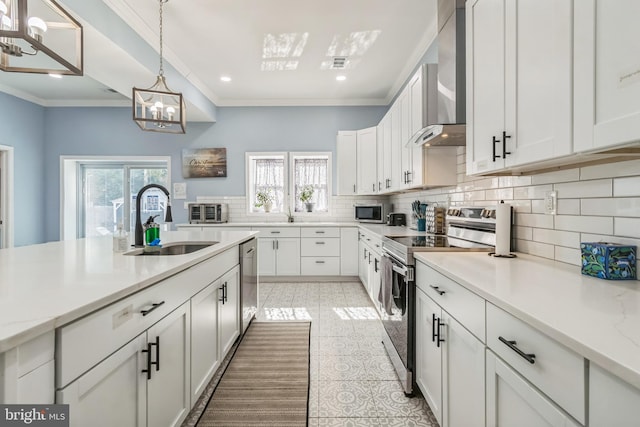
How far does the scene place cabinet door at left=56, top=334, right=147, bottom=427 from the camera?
0.82 meters

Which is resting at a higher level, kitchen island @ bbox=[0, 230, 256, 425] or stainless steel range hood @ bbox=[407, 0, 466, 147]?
stainless steel range hood @ bbox=[407, 0, 466, 147]

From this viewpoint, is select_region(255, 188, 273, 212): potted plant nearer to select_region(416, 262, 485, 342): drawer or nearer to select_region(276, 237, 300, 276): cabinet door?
select_region(276, 237, 300, 276): cabinet door

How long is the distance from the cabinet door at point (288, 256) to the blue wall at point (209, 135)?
1.32m

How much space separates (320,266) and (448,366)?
130 inches

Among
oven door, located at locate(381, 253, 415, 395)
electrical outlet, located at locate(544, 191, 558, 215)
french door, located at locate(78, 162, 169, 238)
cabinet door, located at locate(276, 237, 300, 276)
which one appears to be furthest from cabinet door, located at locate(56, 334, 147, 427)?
french door, located at locate(78, 162, 169, 238)

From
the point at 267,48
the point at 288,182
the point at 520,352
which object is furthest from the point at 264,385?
the point at 288,182

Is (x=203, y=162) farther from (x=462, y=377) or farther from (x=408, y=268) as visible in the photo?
(x=462, y=377)

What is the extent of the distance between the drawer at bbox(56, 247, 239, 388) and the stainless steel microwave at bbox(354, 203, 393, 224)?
354cm

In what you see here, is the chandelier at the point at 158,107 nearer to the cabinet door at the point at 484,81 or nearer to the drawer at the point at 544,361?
the cabinet door at the point at 484,81

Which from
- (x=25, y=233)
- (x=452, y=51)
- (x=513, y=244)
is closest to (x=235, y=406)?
(x=513, y=244)

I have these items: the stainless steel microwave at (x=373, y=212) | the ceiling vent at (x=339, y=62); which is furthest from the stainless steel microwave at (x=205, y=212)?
the ceiling vent at (x=339, y=62)

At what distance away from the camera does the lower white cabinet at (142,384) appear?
0.86m

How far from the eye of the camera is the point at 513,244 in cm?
187

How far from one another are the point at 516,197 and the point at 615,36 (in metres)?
1.10
